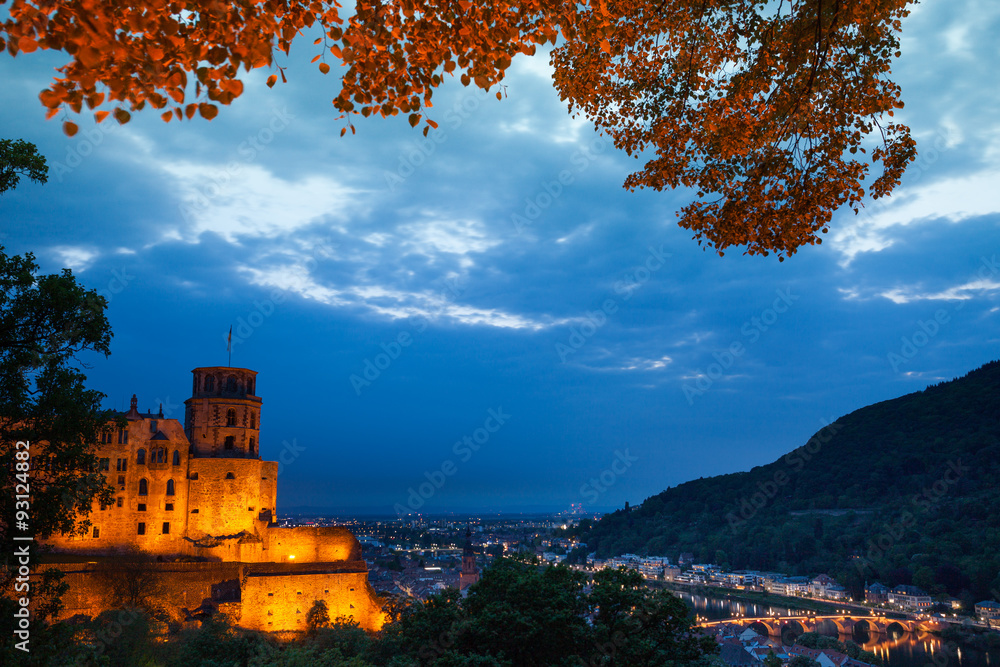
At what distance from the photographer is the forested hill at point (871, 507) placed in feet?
259

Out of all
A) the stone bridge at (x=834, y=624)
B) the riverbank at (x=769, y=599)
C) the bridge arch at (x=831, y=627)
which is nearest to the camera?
the stone bridge at (x=834, y=624)

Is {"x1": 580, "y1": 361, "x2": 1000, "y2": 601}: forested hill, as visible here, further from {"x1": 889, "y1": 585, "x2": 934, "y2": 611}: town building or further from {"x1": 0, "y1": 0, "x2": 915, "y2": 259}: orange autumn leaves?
{"x1": 0, "y1": 0, "x2": 915, "y2": 259}: orange autumn leaves

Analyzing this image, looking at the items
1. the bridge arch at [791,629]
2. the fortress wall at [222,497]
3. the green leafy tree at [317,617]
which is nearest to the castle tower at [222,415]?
the fortress wall at [222,497]

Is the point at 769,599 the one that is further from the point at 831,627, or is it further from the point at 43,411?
the point at 43,411

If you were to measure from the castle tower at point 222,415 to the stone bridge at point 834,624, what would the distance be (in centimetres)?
4814

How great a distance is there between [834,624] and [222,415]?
66265 mm

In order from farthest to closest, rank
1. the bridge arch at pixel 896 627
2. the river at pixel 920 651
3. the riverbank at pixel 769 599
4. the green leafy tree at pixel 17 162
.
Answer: the riverbank at pixel 769 599, the bridge arch at pixel 896 627, the river at pixel 920 651, the green leafy tree at pixel 17 162

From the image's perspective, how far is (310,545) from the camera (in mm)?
31984

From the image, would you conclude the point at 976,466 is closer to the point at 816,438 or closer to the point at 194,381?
the point at 816,438

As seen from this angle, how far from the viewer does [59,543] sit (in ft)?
92.7

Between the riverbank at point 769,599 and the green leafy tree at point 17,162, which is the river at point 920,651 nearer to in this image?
the riverbank at point 769,599

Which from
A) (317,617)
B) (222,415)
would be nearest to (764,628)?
(317,617)

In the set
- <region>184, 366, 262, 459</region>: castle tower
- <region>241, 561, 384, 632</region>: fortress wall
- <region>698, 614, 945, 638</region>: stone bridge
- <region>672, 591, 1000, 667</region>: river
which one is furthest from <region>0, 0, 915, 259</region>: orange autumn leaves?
<region>698, 614, 945, 638</region>: stone bridge

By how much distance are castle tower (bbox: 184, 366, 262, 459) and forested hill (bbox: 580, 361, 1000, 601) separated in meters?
74.5
